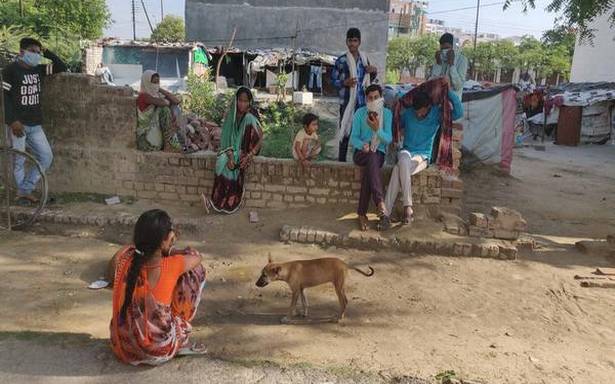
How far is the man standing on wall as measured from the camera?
22.1 ft

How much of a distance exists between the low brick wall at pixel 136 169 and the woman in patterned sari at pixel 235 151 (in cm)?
19

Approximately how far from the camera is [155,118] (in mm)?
6648

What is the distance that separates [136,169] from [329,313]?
3.57 meters

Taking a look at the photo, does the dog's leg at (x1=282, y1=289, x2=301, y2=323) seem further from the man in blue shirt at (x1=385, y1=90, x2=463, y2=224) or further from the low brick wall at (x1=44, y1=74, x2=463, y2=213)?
the low brick wall at (x1=44, y1=74, x2=463, y2=213)

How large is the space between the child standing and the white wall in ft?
79.9

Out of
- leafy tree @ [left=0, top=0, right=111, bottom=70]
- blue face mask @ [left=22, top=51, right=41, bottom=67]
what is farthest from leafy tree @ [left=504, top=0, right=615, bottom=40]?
leafy tree @ [left=0, top=0, right=111, bottom=70]

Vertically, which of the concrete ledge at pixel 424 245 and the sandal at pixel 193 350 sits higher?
the concrete ledge at pixel 424 245

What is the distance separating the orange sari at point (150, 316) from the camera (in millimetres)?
3053

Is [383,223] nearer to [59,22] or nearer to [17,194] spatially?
[17,194]

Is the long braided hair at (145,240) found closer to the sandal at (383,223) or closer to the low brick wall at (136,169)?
the sandal at (383,223)

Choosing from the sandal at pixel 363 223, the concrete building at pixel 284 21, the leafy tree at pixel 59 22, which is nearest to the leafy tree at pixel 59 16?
the leafy tree at pixel 59 22

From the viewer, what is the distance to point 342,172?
20.6 feet

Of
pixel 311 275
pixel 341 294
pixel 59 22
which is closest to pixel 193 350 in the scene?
pixel 311 275

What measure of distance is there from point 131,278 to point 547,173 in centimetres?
1066
